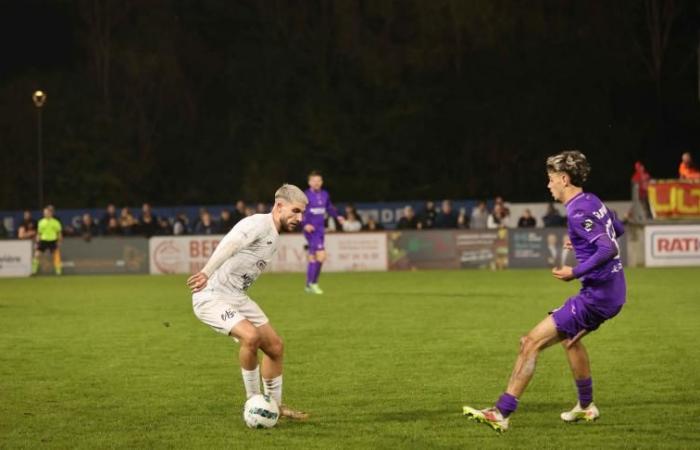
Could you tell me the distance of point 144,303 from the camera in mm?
20938

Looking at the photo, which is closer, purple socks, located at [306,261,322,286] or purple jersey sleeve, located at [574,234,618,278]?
purple jersey sleeve, located at [574,234,618,278]

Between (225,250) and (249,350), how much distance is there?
821 mm

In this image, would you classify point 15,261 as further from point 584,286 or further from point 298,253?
point 584,286

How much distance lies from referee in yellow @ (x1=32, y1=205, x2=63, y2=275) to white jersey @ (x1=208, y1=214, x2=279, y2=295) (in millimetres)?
23660

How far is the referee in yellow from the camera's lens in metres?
31.6

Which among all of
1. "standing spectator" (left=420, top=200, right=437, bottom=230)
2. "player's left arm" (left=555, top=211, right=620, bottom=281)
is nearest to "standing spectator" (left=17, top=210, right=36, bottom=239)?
"standing spectator" (left=420, top=200, right=437, bottom=230)

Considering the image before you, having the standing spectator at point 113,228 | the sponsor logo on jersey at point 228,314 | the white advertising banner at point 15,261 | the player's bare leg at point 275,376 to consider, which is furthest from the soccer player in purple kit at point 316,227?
the sponsor logo on jersey at point 228,314

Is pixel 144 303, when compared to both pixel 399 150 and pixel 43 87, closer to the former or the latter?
pixel 399 150

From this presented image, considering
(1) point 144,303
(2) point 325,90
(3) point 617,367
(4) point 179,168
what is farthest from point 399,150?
(3) point 617,367

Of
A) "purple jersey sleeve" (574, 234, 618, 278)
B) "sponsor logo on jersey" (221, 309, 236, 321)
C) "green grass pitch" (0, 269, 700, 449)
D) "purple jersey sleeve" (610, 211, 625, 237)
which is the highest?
"purple jersey sleeve" (610, 211, 625, 237)

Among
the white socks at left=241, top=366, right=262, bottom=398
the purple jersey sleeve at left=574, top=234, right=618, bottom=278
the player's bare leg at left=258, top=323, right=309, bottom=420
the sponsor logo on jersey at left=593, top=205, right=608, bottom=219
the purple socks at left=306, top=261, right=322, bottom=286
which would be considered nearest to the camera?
the purple jersey sleeve at left=574, top=234, right=618, bottom=278

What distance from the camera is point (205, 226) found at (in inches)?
1339

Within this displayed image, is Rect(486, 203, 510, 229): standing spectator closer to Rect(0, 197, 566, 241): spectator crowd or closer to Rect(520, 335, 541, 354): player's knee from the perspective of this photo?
Rect(0, 197, 566, 241): spectator crowd

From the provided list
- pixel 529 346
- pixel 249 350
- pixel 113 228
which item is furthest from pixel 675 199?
pixel 249 350
